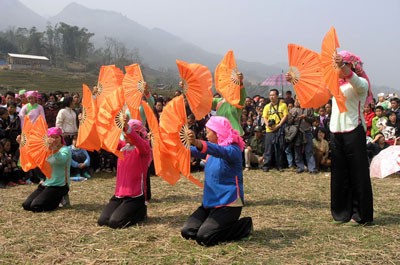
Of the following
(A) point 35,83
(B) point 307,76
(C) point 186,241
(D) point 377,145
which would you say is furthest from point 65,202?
(A) point 35,83

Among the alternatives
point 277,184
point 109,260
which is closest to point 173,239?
point 109,260

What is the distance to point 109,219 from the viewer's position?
5.74 metres

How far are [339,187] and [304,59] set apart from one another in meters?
1.83

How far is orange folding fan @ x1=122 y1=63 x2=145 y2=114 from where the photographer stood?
636 centimetres

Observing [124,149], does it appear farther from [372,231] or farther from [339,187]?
[372,231]

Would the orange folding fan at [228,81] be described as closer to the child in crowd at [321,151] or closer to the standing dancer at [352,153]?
the standing dancer at [352,153]

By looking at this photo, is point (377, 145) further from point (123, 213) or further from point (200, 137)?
point (123, 213)

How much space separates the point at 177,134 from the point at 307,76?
230 cm

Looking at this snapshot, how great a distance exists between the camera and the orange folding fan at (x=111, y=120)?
16.9 ft

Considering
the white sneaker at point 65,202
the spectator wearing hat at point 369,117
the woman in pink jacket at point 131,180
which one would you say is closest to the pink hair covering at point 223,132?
the woman in pink jacket at point 131,180

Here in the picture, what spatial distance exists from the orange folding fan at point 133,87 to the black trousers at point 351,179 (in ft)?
9.60

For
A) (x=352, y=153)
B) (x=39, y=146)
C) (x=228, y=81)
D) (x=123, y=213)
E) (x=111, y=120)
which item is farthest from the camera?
(x=228, y=81)

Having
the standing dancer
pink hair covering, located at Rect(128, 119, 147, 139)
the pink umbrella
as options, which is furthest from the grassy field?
pink hair covering, located at Rect(128, 119, 147, 139)

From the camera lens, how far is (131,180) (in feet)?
19.5
